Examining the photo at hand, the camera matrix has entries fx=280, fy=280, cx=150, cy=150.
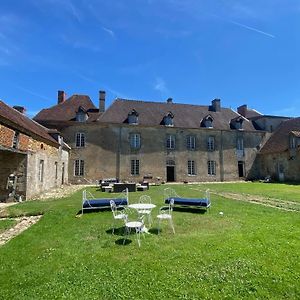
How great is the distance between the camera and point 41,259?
5.37 m

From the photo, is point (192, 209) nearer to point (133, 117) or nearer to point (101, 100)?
point (133, 117)

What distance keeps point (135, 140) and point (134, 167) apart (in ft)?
8.80

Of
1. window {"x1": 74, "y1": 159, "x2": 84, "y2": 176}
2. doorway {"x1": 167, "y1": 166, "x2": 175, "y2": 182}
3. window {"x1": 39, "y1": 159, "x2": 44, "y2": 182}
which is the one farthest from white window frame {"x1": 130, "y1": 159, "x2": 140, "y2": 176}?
window {"x1": 39, "y1": 159, "x2": 44, "y2": 182}

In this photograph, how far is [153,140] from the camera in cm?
2839

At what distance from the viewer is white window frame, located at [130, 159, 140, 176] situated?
27500 millimetres

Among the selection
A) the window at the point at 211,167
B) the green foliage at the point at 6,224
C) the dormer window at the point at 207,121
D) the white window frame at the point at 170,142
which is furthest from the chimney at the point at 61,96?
the green foliage at the point at 6,224

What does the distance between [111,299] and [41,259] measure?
6.84 feet

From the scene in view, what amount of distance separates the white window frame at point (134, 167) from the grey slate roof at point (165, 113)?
388 centimetres

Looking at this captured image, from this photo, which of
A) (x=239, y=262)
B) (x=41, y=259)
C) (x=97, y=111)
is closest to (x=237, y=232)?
(x=239, y=262)

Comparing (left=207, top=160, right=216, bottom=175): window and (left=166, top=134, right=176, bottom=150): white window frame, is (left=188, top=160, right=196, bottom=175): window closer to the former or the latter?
(left=207, top=160, right=216, bottom=175): window

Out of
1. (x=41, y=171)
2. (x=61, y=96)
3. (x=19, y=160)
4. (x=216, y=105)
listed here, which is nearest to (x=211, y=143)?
(x=216, y=105)

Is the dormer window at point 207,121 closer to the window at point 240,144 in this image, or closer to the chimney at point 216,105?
the chimney at point 216,105

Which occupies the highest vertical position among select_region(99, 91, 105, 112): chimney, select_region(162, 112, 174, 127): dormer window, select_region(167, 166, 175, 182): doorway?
select_region(99, 91, 105, 112): chimney

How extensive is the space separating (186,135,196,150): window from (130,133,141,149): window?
530 cm
